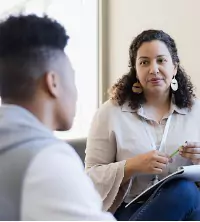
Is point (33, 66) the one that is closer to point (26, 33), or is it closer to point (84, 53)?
point (26, 33)

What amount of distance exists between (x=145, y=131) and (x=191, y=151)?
20 centimetres

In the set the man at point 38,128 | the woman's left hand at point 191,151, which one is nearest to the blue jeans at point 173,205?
the woman's left hand at point 191,151

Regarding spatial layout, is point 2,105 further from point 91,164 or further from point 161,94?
point 161,94

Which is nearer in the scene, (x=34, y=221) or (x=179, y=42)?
(x=34, y=221)

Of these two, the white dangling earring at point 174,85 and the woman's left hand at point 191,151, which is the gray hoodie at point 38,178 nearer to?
the woman's left hand at point 191,151

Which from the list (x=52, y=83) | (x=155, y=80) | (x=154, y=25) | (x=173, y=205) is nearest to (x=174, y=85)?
(x=155, y=80)

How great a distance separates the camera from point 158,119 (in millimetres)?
1608

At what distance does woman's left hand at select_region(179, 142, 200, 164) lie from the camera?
147cm

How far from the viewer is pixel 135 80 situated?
1699 mm

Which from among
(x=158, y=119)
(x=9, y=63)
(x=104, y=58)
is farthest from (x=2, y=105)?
(x=104, y=58)

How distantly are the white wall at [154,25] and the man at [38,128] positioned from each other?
147 centimetres

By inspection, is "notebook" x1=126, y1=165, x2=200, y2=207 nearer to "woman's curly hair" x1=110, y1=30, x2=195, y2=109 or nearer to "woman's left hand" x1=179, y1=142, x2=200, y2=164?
"woman's left hand" x1=179, y1=142, x2=200, y2=164

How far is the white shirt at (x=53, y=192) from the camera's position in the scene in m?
0.62

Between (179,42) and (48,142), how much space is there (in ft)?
5.60
